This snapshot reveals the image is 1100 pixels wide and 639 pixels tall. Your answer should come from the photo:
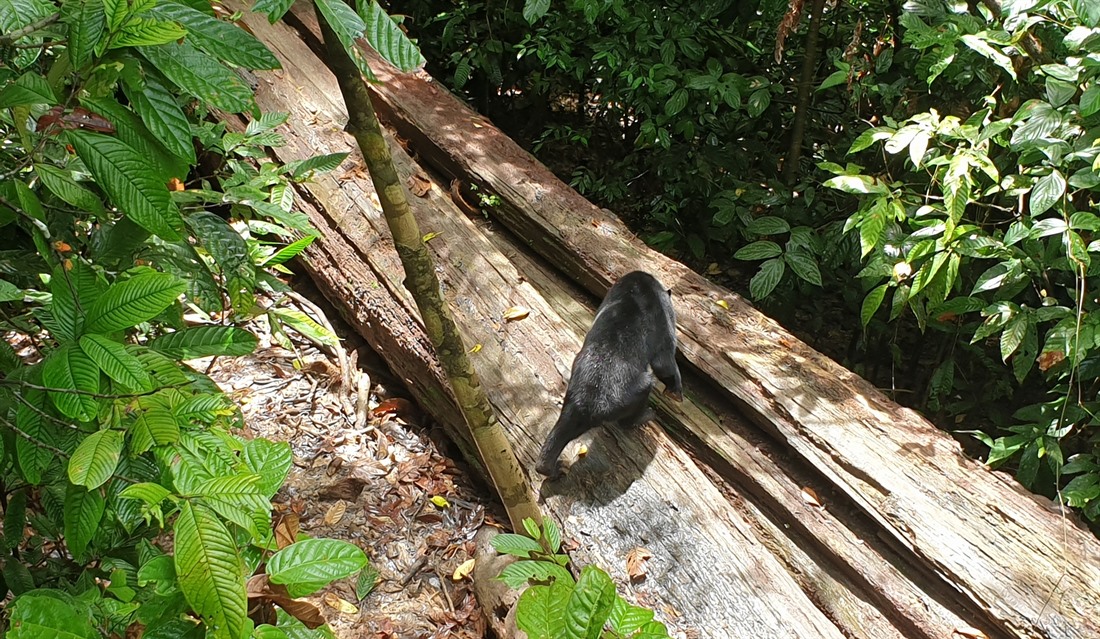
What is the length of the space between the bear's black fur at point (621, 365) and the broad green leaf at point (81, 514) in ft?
6.81

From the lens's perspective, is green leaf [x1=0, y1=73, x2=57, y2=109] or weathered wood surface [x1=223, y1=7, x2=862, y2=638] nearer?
green leaf [x1=0, y1=73, x2=57, y2=109]

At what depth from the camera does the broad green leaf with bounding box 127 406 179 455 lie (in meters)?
1.72

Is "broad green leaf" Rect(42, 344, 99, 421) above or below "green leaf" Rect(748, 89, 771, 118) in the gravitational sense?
below

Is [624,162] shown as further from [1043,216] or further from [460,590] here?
[460,590]

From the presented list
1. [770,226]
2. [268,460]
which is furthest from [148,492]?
[770,226]

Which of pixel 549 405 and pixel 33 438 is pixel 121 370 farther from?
pixel 549 405

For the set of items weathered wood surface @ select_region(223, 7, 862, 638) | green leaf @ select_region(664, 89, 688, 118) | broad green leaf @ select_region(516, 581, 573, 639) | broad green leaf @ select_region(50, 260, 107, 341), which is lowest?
weathered wood surface @ select_region(223, 7, 862, 638)

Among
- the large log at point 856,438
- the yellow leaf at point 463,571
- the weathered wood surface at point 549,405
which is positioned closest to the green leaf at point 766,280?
the large log at point 856,438

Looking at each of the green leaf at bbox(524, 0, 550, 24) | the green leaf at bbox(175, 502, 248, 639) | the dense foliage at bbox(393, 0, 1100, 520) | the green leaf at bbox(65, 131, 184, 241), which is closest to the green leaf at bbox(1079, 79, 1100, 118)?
the dense foliage at bbox(393, 0, 1100, 520)

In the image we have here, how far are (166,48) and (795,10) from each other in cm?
395

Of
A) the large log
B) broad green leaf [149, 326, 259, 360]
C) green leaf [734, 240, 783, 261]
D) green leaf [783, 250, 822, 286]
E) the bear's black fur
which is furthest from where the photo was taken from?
green leaf [734, 240, 783, 261]

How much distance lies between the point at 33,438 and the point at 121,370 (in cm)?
34

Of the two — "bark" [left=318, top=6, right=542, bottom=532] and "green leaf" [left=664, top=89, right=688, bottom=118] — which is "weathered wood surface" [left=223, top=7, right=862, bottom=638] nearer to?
"bark" [left=318, top=6, right=542, bottom=532]

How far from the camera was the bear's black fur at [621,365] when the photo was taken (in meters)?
3.62
